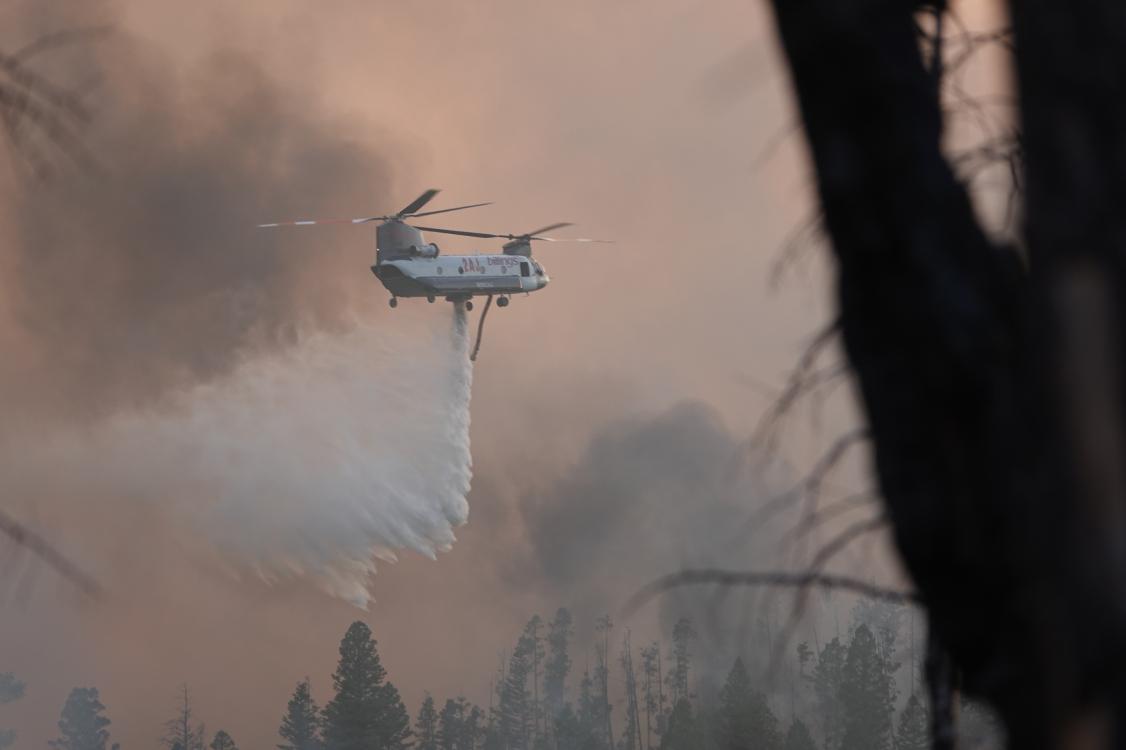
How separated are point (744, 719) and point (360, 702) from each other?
32.4 metres

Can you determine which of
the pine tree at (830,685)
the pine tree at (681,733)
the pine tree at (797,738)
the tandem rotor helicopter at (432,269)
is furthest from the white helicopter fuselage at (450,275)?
the pine tree at (830,685)

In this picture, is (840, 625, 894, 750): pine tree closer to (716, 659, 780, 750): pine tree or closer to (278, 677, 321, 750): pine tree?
(716, 659, 780, 750): pine tree

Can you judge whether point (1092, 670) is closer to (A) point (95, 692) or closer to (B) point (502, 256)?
(B) point (502, 256)

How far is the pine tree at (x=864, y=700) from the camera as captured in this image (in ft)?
283

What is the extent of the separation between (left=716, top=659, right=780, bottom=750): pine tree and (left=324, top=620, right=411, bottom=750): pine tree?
21343 mm

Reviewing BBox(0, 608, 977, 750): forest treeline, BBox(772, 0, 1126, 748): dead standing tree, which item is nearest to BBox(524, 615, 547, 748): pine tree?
BBox(0, 608, 977, 750): forest treeline

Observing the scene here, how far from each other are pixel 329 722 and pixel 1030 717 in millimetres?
103780

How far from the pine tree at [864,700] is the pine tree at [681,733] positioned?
856cm

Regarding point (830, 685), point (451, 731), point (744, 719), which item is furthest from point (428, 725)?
point (744, 719)

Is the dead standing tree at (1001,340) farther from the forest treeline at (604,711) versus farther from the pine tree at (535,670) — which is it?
the pine tree at (535,670)

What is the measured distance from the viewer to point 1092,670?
3.26m

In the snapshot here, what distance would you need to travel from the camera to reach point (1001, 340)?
3803 mm

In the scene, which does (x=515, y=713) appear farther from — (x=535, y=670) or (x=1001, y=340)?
(x=1001, y=340)

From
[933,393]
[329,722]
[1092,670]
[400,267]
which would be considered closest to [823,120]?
[933,393]
